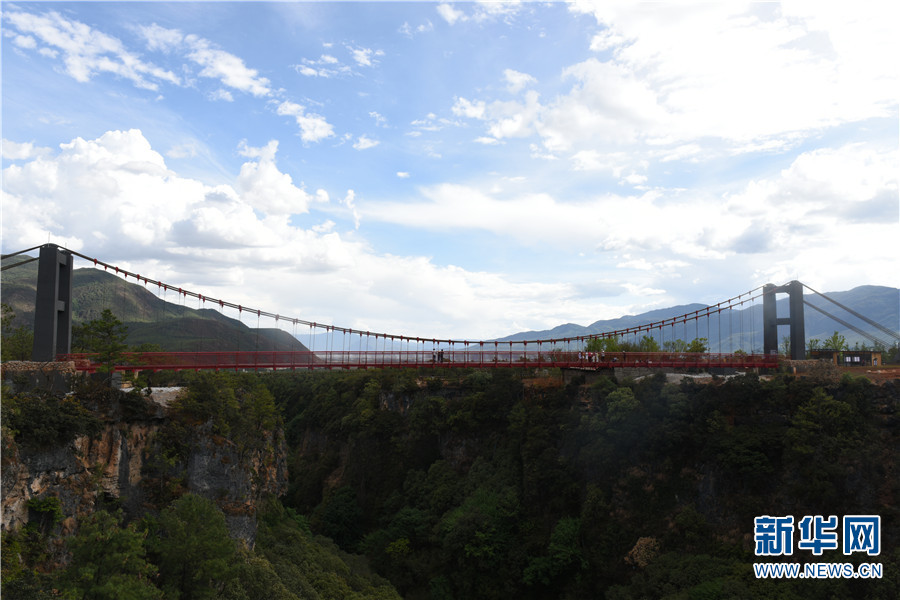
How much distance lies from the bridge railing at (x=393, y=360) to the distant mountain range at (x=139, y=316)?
45.0 metres

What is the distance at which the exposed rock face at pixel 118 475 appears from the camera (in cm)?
1931

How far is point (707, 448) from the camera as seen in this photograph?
34812 millimetres

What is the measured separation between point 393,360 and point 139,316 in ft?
352

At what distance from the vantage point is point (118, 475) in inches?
942

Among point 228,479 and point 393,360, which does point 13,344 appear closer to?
point 228,479

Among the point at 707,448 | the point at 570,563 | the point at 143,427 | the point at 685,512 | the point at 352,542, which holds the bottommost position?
the point at 352,542

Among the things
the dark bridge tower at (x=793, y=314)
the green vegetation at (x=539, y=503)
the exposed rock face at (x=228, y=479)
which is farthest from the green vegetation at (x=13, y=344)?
the dark bridge tower at (x=793, y=314)

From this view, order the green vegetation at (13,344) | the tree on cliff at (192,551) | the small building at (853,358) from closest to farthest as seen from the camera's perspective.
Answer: the tree on cliff at (192,551) → the green vegetation at (13,344) → the small building at (853,358)

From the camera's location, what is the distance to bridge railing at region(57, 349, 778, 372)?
24875mm

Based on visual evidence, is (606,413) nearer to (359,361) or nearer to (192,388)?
(359,361)

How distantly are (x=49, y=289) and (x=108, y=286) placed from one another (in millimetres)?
118232

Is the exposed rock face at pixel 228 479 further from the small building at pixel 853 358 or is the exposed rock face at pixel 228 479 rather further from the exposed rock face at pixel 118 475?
the small building at pixel 853 358

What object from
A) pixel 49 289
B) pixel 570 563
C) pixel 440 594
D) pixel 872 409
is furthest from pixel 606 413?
pixel 49 289

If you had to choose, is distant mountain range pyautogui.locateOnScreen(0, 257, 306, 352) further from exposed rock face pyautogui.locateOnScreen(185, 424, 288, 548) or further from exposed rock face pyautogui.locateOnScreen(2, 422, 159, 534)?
exposed rock face pyautogui.locateOnScreen(2, 422, 159, 534)
